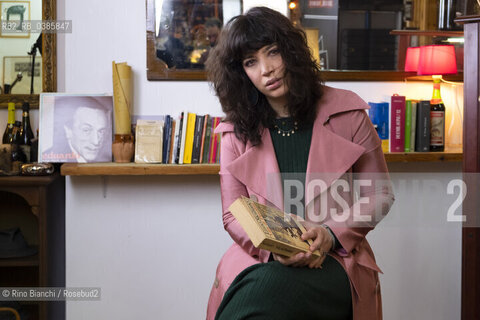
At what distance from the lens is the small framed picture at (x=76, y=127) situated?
101 inches

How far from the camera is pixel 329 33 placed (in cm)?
267

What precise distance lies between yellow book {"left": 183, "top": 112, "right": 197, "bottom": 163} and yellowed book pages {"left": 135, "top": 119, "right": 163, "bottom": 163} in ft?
0.36

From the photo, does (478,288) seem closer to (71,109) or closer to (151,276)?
(151,276)

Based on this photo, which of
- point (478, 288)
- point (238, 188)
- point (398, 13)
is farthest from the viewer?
point (398, 13)

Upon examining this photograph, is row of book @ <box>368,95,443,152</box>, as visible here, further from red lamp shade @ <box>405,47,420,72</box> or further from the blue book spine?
red lamp shade @ <box>405,47,420,72</box>

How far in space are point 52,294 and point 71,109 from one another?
816mm

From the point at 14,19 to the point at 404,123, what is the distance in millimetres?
1854

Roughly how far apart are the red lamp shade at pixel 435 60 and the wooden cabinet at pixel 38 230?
5.51 ft

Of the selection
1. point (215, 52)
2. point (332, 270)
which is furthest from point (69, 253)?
point (332, 270)

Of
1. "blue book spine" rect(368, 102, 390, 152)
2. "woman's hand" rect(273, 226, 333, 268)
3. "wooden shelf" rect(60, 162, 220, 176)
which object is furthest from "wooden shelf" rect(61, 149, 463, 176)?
"woman's hand" rect(273, 226, 333, 268)

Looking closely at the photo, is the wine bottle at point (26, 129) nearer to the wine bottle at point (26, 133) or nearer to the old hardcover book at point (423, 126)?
A: the wine bottle at point (26, 133)

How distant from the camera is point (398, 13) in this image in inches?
107

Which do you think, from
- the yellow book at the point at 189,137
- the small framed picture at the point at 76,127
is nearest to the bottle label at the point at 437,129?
the yellow book at the point at 189,137

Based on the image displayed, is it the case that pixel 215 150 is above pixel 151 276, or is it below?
above
